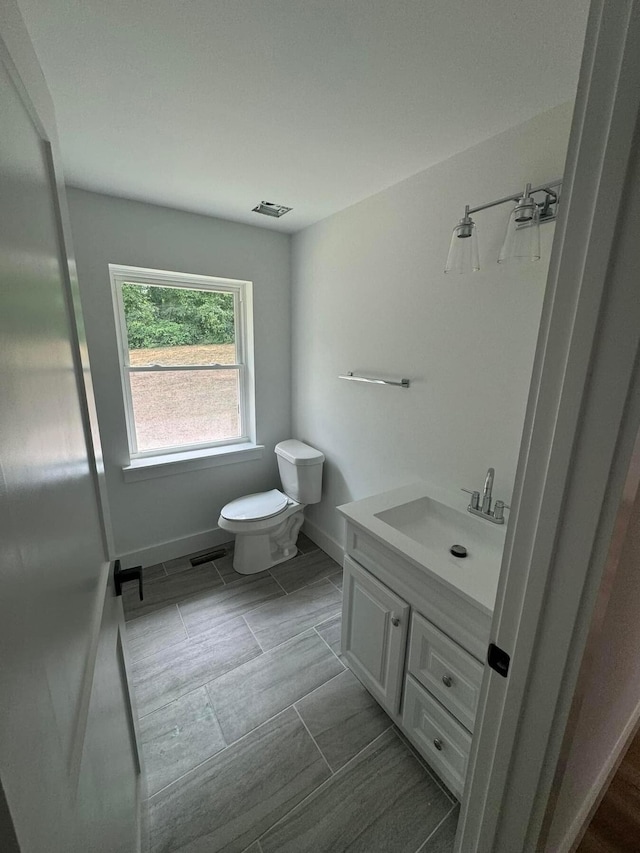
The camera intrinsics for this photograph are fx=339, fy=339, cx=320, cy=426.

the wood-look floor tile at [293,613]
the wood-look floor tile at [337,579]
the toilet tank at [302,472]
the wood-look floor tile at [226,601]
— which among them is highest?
the toilet tank at [302,472]

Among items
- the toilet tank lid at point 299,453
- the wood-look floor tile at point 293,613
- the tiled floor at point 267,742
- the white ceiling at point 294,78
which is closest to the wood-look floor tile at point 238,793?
the tiled floor at point 267,742

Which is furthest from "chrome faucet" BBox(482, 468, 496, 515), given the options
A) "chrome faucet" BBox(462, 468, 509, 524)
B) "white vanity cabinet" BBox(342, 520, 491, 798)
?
"white vanity cabinet" BBox(342, 520, 491, 798)

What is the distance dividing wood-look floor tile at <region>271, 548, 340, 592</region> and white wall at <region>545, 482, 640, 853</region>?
1483 millimetres

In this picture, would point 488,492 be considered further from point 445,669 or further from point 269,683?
point 269,683

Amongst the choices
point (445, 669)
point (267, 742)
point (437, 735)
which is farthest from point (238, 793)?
point (445, 669)

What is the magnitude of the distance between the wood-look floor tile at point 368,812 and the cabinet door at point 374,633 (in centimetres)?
19

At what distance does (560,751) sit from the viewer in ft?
2.02

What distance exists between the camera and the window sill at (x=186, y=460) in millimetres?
2189

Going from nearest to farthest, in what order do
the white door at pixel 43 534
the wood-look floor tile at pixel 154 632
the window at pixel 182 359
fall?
the white door at pixel 43 534, the wood-look floor tile at pixel 154 632, the window at pixel 182 359

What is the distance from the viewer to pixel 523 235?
1.08m

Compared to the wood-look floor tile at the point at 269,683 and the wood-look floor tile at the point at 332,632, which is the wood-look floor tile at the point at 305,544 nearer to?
the wood-look floor tile at the point at 332,632

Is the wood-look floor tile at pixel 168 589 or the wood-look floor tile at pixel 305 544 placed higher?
the wood-look floor tile at pixel 305 544

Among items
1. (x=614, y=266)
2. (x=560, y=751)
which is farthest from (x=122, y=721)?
(x=614, y=266)

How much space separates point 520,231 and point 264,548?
2164mm
